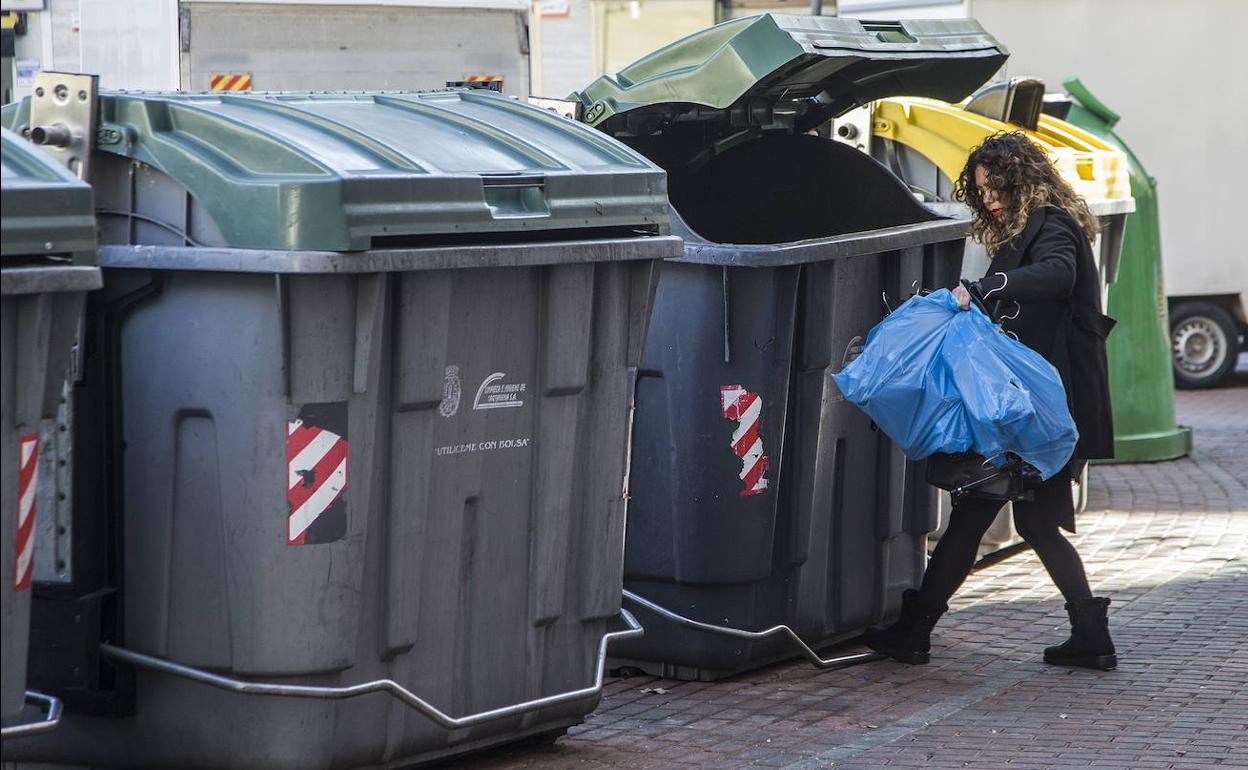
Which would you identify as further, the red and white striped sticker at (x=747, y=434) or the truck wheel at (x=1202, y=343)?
the truck wheel at (x=1202, y=343)

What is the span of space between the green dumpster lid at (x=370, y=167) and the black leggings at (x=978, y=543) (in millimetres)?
1717

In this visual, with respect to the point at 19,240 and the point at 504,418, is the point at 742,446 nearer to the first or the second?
the point at 504,418

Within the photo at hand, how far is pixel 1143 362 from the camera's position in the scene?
1014 centimetres

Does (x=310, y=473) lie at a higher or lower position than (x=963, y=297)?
lower

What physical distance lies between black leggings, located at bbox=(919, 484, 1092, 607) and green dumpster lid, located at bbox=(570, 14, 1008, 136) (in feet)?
4.70

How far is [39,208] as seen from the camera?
3.74 meters

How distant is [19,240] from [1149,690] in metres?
3.70

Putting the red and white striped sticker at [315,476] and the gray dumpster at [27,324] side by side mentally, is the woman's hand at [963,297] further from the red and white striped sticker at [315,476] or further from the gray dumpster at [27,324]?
the gray dumpster at [27,324]

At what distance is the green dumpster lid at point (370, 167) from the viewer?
414 cm

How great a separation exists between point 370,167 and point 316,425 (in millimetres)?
587

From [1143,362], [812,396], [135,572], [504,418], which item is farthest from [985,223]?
[1143,362]

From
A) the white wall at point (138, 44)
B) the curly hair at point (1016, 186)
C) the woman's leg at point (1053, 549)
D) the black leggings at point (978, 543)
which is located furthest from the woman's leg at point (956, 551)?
the white wall at point (138, 44)

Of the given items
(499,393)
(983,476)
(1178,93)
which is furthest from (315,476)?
(1178,93)

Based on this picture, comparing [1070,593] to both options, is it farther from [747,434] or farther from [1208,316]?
[1208,316]
